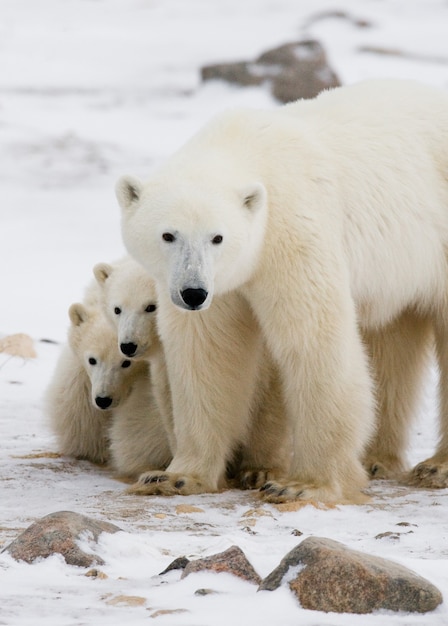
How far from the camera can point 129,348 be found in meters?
4.93

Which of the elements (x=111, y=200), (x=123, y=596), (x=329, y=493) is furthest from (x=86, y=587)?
(x=111, y=200)

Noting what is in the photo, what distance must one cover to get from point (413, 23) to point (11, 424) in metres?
15.3

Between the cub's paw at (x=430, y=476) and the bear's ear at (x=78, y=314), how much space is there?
167cm

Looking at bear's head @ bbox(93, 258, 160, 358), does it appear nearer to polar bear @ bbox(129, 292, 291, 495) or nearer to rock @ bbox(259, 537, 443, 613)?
polar bear @ bbox(129, 292, 291, 495)

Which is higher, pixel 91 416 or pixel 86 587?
pixel 91 416

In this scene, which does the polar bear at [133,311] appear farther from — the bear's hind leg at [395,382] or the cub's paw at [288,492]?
the bear's hind leg at [395,382]

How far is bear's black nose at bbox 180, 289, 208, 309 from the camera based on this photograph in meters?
4.05

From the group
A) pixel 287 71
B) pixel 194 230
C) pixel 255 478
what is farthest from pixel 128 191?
pixel 287 71

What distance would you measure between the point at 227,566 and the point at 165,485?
1936 mm

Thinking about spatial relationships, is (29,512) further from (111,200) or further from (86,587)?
(111,200)

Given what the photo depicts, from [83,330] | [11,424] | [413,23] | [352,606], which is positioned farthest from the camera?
[413,23]

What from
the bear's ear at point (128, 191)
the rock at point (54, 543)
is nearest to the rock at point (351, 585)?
the rock at point (54, 543)

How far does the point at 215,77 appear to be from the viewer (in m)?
15.5

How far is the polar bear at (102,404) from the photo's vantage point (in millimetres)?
5305
